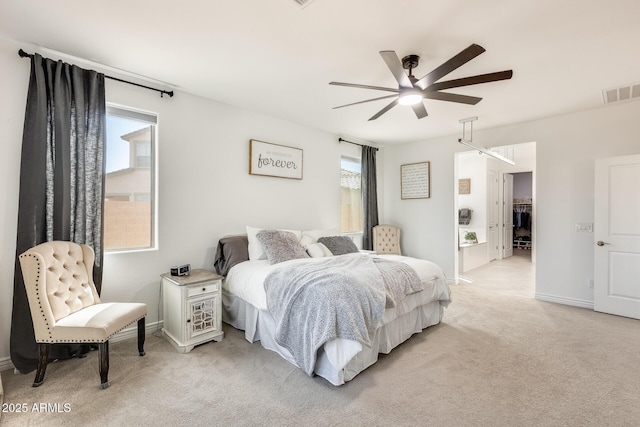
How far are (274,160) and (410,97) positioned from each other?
7.26 feet

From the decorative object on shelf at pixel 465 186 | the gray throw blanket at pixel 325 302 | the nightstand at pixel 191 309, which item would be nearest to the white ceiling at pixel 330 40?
the gray throw blanket at pixel 325 302

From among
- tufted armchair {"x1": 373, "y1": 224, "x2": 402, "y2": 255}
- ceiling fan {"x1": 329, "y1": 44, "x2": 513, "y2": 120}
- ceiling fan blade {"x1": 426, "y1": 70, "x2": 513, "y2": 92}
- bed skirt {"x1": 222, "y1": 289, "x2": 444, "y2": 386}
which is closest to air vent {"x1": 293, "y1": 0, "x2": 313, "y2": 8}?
ceiling fan {"x1": 329, "y1": 44, "x2": 513, "y2": 120}

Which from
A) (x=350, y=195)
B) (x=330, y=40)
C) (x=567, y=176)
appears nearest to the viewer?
(x=330, y=40)

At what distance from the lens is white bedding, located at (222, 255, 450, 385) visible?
215 centimetres

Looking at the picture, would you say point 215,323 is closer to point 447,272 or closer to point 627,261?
point 447,272

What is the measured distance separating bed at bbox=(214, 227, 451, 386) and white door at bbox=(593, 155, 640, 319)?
2.20 metres

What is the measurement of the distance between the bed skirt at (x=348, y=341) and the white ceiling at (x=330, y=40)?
227 centimetres

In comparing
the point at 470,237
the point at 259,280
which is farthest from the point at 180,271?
the point at 470,237

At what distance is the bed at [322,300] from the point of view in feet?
7.10

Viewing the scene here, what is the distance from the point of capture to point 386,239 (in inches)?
222

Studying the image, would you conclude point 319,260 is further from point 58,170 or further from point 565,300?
point 565,300

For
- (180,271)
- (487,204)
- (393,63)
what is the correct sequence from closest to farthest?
(393,63) < (180,271) < (487,204)

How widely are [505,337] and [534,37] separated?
2.75 metres

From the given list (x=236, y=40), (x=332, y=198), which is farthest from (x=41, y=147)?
(x=332, y=198)
